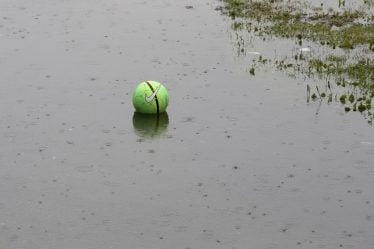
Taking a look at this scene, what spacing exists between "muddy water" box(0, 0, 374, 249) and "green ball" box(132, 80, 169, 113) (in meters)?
0.27

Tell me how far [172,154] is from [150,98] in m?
2.19

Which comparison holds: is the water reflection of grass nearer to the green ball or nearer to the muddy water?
the muddy water

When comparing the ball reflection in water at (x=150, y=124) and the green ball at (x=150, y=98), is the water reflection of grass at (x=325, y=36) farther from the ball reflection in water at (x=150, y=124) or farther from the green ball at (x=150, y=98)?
the ball reflection in water at (x=150, y=124)

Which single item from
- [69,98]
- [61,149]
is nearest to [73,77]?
[69,98]

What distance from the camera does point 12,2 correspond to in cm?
2738

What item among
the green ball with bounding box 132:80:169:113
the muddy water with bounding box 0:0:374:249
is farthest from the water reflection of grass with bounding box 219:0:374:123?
the green ball with bounding box 132:80:169:113

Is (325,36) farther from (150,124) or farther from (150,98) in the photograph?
(150,124)

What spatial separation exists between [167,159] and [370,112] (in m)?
5.28

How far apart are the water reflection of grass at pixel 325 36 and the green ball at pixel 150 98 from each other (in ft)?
12.2

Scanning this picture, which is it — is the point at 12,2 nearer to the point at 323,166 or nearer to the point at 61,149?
the point at 61,149

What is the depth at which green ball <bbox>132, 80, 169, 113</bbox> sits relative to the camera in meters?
16.4

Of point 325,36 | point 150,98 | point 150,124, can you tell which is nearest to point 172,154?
point 150,124

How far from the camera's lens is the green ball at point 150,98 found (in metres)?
16.4

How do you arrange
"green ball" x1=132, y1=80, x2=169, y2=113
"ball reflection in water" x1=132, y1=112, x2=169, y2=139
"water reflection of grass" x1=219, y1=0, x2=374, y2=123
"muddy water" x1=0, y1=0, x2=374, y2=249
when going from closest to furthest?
"muddy water" x1=0, y1=0, x2=374, y2=249 < "ball reflection in water" x1=132, y1=112, x2=169, y2=139 < "green ball" x1=132, y1=80, x2=169, y2=113 < "water reflection of grass" x1=219, y1=0, x2=374, y2=123
